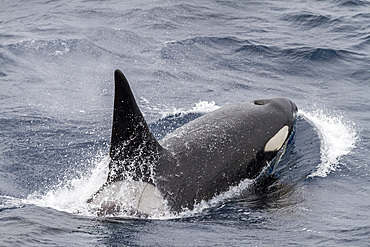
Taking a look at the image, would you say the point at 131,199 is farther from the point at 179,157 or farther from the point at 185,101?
the point at 185,101

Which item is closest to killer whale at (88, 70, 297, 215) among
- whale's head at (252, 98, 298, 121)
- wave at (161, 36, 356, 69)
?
whale's head at (252, 98, 298, 121)

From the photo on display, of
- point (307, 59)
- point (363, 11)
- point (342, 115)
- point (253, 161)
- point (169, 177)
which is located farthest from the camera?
point (363, 11)

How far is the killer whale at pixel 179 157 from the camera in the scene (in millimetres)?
6898

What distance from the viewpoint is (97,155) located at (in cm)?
959

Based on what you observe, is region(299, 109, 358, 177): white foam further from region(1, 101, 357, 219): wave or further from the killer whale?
the killer whale

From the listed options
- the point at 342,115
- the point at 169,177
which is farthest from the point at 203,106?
the point at 169,177

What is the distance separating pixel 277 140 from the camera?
8.84 metres

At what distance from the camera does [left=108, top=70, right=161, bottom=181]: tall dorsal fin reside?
6781 mm

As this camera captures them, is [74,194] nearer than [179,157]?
No

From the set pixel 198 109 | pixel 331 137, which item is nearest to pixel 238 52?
pixel 198 109

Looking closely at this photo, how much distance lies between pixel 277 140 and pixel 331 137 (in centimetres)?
207

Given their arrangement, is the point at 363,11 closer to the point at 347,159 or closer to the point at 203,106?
the point at 203,106

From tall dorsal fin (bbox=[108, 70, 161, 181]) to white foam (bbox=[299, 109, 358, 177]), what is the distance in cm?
317

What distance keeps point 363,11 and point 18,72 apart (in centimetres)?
1371
